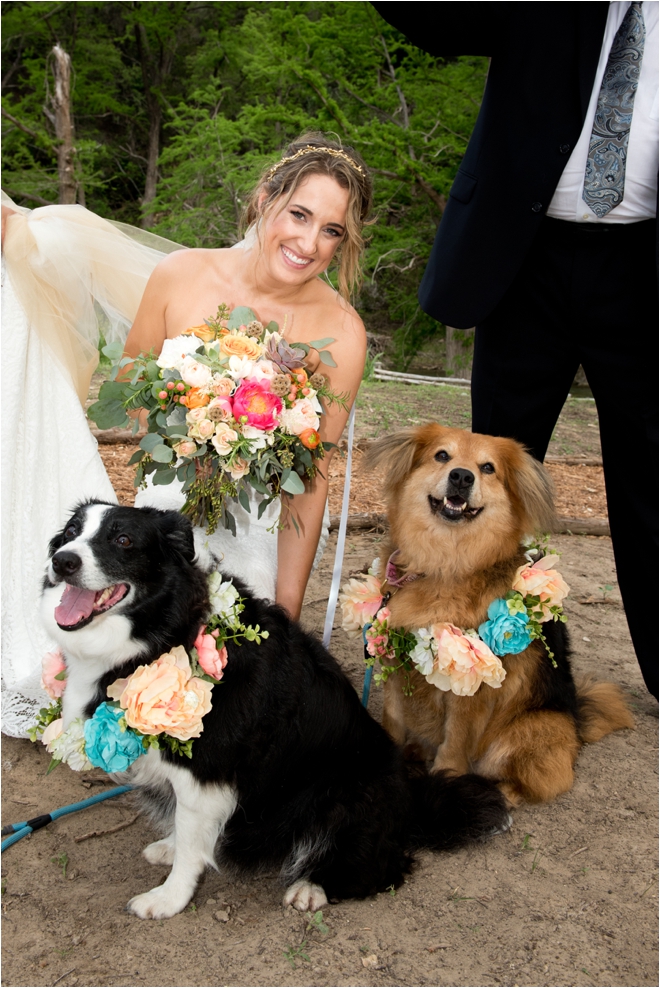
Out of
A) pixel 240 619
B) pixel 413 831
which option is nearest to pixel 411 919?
pixel 413 831

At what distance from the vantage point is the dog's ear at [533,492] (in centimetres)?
278

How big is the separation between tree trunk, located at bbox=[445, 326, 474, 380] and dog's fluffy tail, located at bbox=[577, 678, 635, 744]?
11.6 m

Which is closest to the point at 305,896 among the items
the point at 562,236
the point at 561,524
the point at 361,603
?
the point at 361,603

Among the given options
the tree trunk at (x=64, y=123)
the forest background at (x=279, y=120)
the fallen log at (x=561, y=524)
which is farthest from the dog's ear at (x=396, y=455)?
the tree trunk at (x=64, y=123)

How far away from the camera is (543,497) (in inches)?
109

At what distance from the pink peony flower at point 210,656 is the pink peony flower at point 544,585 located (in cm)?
121

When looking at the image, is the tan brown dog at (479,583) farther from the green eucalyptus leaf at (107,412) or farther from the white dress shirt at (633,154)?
the green eucalyptus leaf at (107,412)

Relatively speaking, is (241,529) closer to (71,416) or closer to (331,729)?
(71,416)

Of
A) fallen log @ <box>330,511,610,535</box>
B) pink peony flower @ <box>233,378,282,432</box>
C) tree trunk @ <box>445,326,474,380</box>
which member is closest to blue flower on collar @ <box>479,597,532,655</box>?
pink peony flower @ <box>233,378,282,432</box>

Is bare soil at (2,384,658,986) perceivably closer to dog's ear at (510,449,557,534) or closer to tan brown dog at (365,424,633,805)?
tan brown dog at (365,424,633,805)

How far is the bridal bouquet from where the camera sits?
234 cm

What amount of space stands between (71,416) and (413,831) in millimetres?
2095

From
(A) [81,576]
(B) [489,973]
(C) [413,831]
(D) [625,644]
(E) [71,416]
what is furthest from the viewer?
(D) [625,644]

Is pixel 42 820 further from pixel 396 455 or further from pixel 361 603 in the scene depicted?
pixel 396 455
